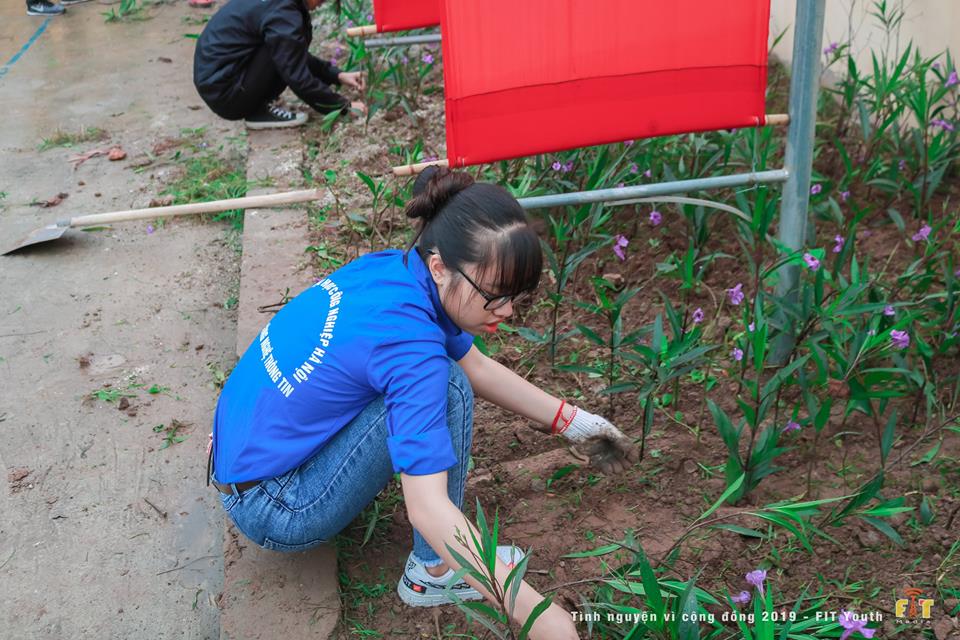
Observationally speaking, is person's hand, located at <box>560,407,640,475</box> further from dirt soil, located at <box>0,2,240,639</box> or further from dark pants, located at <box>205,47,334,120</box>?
dark pants, located at <box>205,47,334,120</box>

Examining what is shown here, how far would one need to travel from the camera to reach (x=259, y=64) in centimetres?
388

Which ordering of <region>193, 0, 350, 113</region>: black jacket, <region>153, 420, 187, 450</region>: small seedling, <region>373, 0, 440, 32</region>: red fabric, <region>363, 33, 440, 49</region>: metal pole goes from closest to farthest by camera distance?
<region>153, 420, 187, 450</region>: small seedling < <region>373, 0, 440, 32</region>: red fabric < <region>363, 33, 440, 49</region>: metal pole < <region>193, 0, 350, 113</region>: black jacket

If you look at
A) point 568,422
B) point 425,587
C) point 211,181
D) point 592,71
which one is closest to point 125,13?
point 211,181

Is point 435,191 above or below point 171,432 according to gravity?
above

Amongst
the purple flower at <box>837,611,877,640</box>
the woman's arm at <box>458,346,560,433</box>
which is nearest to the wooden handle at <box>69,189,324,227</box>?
the woman's arm at <box>458,346,560,433</box>

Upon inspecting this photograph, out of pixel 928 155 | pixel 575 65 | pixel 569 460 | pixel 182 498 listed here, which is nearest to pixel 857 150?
pixel 928 155

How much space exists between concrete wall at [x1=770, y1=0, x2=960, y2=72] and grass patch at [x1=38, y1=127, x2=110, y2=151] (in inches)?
110

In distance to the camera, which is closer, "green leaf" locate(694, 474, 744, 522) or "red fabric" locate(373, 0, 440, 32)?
"green leaf" locate(694, 474, 744, 522)

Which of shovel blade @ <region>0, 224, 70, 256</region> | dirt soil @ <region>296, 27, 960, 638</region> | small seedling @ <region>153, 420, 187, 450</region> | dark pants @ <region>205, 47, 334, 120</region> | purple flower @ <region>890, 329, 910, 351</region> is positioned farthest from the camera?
dark pants @ <region>205, 47, 334, 120</region>

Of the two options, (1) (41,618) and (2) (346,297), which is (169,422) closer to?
(1) (41,618)

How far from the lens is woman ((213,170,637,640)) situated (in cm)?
144

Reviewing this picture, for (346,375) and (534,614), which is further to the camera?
(346,375)

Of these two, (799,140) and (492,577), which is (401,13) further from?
(492,577)

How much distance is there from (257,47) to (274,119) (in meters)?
0.29
